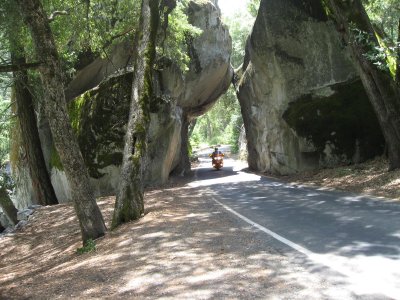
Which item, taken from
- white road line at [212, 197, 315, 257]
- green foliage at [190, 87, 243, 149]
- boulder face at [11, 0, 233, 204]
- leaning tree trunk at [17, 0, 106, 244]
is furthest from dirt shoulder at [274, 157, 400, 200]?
green foliage at [190, 87, 243, 149]

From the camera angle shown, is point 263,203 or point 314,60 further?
point 314,60

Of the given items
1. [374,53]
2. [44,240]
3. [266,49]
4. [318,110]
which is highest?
[266,49]

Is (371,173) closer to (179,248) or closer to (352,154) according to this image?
(352,154)

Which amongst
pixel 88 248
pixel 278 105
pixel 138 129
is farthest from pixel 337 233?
pixel 278 105

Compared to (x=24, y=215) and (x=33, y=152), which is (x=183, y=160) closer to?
(x=33, y=152)

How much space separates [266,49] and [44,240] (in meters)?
15.2

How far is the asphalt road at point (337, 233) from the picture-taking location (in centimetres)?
558

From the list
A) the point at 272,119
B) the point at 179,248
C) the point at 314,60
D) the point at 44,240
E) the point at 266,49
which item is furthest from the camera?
the point at 272,119

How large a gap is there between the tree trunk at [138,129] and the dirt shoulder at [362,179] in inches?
269

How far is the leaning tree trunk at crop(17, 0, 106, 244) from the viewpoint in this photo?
1001 centimetres

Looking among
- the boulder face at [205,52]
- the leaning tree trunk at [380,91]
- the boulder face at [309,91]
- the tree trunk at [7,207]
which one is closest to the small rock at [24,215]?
the tree trunk at [7,207]

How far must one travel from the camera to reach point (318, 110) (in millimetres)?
21500

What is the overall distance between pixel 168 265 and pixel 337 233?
3321mm

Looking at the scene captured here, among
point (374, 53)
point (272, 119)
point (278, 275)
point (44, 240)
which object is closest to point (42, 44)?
point (44, 240)
